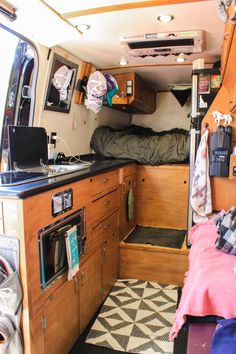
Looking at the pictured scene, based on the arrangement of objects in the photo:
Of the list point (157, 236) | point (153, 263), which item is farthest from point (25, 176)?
point (157, 236)

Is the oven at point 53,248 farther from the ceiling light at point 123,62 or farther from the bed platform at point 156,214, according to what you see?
the ceiling light at point 123,62

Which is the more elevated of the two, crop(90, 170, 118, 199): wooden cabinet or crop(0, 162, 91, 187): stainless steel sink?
crop(0, 162, 91, 187): stainless steel sink

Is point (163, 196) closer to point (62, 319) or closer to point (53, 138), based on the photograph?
point (53, 138)

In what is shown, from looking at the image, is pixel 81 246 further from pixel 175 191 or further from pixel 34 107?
pixel 175 191

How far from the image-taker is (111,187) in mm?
2564

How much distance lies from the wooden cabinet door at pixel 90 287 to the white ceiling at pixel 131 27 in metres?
1.67

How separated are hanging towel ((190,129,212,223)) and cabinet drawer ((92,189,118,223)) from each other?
0.71 m

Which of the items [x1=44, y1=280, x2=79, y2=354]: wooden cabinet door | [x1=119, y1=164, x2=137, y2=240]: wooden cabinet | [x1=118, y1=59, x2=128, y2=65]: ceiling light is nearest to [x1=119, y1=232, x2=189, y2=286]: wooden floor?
[x1=119, y1=164, x2=137, y2=240]: wooden cabinet

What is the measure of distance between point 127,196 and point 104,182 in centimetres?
74

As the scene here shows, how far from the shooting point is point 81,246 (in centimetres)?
195

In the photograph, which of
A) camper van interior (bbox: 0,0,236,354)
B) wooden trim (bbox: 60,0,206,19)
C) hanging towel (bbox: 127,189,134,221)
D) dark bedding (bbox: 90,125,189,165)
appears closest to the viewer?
camper van interior (bbox: 0,0,236,354)

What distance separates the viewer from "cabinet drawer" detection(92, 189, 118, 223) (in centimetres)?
218

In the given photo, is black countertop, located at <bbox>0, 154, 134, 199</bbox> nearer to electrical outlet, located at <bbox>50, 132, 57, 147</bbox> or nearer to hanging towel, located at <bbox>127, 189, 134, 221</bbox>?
electrical outlet, located at <bbox>50, 132, 57, 147</bbox>

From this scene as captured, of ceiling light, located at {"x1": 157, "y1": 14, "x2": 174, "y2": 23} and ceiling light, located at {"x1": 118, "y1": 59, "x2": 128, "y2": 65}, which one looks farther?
ceiling light, located at {"x1": 118, "y1": 59, "x2": 128, "y2": 65}
